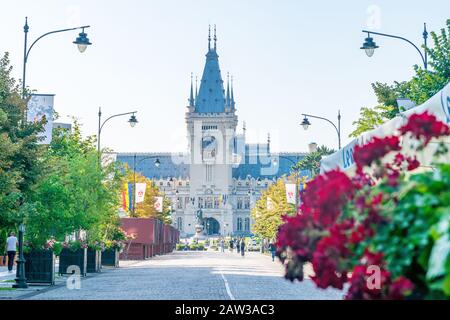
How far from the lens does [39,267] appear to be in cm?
3158

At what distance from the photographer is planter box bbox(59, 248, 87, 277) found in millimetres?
39594

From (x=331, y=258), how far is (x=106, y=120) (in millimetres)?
51143

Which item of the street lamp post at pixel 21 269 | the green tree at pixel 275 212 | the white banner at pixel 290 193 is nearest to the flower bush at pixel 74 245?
the street lamp post at pixel 21 269

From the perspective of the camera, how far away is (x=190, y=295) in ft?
79.9

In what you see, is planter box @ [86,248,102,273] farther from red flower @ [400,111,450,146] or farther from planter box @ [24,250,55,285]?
red flower @ [400,111,450,146]

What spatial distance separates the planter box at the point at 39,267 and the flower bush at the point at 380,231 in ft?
82.7

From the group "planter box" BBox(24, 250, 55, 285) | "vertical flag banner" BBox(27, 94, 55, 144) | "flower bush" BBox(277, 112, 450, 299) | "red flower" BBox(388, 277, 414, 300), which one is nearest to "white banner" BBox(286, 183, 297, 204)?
"planter box" BBox(24, 250, 55, 285)

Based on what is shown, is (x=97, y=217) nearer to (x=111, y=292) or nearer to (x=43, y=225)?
(x=43, y=225)

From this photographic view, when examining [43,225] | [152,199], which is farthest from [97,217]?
[152,199]

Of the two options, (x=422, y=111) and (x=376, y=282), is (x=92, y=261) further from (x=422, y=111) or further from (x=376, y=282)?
(x=376, y=282)

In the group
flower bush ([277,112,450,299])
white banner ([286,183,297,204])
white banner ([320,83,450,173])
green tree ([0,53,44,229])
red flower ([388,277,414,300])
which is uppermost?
white banner ([286,183,297,204])

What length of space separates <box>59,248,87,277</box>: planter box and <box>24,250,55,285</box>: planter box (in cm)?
760

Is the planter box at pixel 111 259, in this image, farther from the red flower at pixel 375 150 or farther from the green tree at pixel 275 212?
the red flower at pixel 375 150

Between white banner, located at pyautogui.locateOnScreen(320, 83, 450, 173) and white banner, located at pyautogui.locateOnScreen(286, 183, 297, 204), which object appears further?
white banner, located at pyautogui.locateOnScreen(286, 183, 297, 204)
